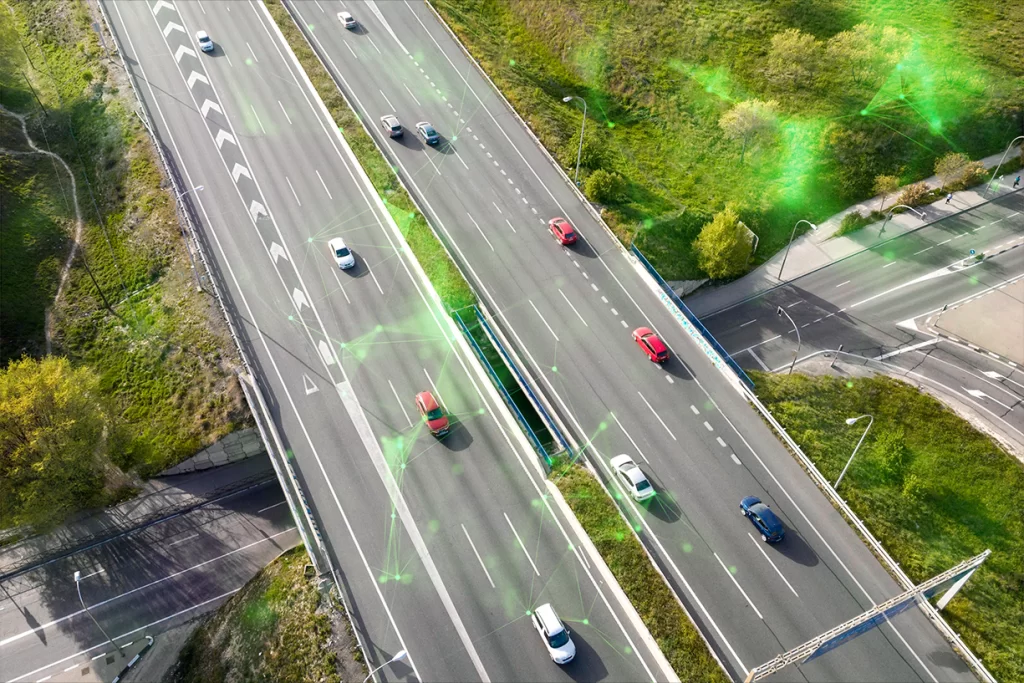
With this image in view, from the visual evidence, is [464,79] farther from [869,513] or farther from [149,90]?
[869,513]

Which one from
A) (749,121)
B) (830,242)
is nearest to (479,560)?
(830,242)

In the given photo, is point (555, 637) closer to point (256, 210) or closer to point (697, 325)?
point (697, 325)

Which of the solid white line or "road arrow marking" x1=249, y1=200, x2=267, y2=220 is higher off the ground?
"road arrow marking" x1=249, y1=200, x2=267, y2=220

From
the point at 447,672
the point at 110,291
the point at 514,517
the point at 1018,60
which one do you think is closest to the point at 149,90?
the point at 110,291

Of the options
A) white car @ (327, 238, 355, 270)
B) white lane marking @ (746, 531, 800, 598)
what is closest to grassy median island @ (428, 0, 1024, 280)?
white car @ (327, 238, 355, 270)

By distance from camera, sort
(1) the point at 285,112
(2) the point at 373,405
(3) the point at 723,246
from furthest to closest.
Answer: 1. (1) the point at 285,112
2. (3) the point at 723,246
3. (2) the point at 373,405

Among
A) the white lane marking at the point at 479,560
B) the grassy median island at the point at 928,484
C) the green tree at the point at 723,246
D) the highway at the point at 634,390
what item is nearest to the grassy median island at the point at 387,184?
the highway at the point at 634,390

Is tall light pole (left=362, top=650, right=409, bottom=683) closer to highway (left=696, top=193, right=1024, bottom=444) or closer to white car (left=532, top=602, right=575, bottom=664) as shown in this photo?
white car (left=532, top=602, right=575, bottom=664)
